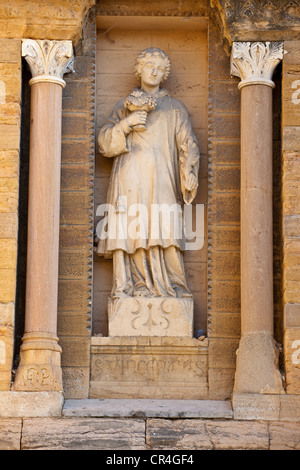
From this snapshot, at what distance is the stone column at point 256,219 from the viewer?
43.4 ft

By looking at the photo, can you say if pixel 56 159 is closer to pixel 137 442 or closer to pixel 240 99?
pixel 240 99

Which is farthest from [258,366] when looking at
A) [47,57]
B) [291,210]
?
[47,57]

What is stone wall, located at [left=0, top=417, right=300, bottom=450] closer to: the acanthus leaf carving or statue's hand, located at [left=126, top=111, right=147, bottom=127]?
statue's hand, located at [left=126, top=111, right=147, bottom=127]

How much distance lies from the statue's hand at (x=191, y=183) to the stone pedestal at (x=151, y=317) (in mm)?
1147

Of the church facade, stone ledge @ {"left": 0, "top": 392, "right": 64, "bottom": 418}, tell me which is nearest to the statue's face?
the church facade

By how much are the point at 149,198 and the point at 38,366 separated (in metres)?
2.15

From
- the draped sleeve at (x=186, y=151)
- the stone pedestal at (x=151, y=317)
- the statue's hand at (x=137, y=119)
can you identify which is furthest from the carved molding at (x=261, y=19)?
the stone pedestal at (x=151, y=317)

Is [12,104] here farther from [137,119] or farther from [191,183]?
[191,183]

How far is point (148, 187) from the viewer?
46.2 ft

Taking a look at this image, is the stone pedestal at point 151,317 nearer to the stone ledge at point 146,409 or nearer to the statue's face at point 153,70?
the stone ledge at point 146,409

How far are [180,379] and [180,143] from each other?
242 cm

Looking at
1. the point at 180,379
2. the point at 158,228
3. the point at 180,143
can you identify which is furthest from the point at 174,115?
the point at 180,379

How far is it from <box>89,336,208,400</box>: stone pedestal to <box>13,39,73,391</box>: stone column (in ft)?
1.89

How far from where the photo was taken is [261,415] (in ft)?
42.8
